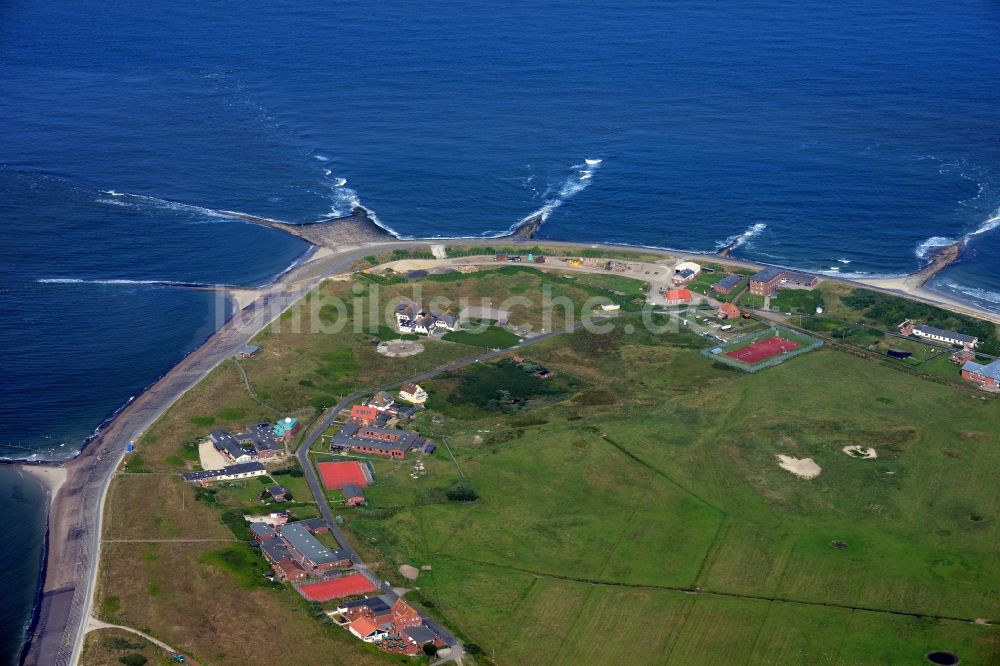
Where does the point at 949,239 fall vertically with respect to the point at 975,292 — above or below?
above

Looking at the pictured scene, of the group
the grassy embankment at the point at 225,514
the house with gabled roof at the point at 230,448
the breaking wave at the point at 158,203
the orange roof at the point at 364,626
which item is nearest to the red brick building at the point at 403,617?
the orange roof at the point at 364,626

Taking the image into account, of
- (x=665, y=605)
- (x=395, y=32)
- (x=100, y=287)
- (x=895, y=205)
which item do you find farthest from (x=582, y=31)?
(x=665, y=605)

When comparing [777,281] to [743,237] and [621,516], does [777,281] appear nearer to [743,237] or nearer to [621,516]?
[743,237]

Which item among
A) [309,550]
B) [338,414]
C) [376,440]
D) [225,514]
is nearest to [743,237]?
[338,414]

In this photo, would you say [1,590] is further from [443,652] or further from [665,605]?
[665,605]

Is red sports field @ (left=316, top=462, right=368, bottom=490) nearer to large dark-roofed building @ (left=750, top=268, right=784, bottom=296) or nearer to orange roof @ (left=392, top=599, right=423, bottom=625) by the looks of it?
orange roof @ (left=392, top=599, right=423, bottom=625)
